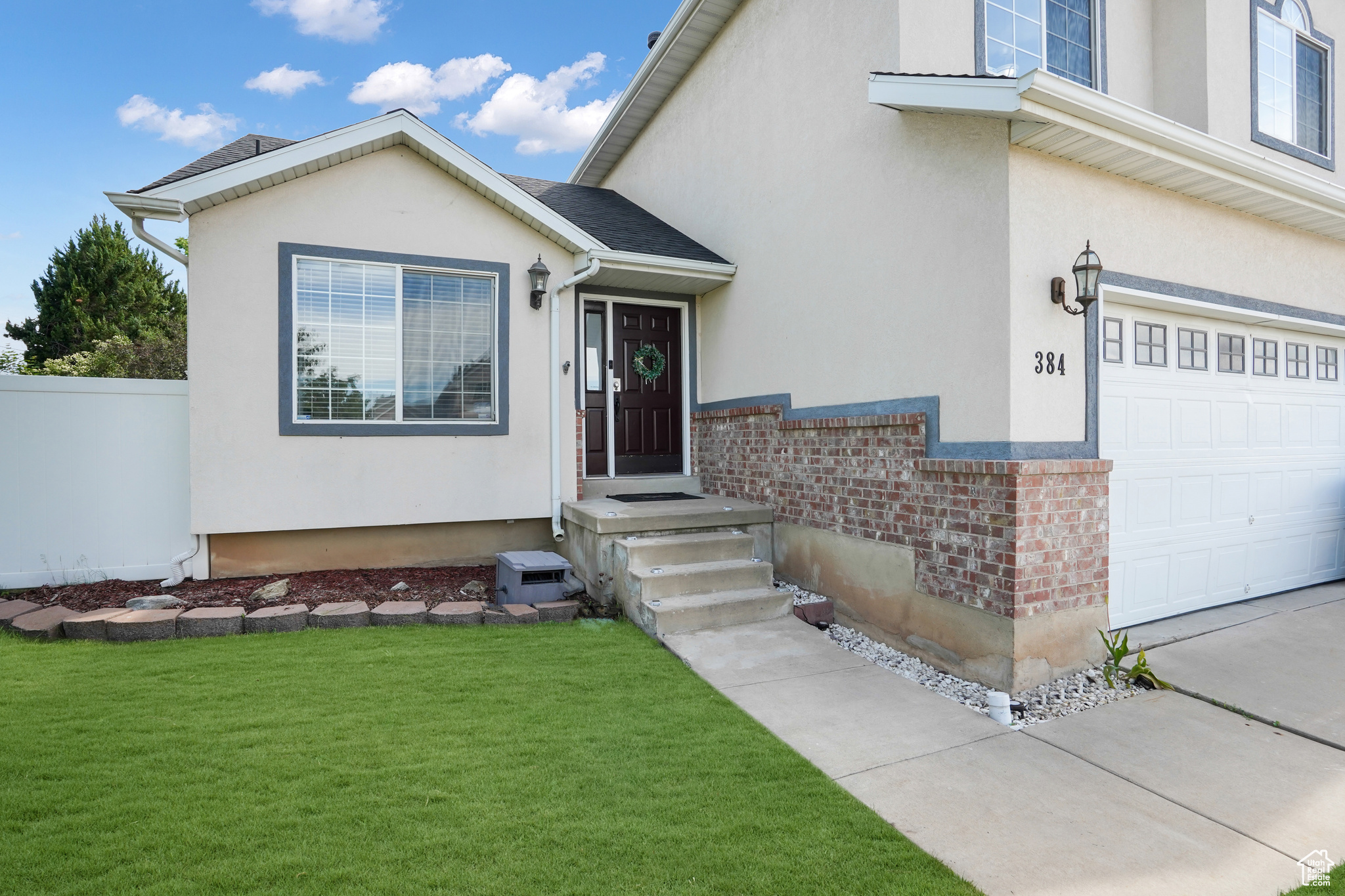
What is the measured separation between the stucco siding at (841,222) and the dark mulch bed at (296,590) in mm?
3694

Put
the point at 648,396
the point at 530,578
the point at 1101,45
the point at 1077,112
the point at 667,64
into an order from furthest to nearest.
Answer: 1. the point at 667,64
2. the point at 648,396
3. the point at 1101,45
4. the point at 530,578
5. the point at 1077,112

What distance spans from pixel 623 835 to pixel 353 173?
6.18 m

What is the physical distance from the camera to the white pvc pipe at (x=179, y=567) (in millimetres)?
5898

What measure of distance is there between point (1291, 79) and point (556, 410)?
8.89 m

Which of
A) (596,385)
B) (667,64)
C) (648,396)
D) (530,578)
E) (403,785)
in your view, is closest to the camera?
(403,785)

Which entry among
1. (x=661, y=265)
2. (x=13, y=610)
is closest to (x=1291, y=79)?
(x=661, y=265)

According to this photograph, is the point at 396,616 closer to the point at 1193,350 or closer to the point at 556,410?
the point at 556,410

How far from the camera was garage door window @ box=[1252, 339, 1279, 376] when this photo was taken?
20.2 feet

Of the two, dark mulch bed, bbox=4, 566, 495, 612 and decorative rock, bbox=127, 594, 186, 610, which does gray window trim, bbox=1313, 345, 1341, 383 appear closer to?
dark mulch bed, bbox=4, 566, 495, 612

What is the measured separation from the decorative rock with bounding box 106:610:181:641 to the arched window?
1085 cm

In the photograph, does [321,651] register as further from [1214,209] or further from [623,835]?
[1214,209]

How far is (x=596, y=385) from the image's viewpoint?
7.97 meters

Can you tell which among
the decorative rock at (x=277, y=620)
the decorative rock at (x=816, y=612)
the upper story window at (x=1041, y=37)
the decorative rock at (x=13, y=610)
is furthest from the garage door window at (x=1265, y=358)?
the decorative rock at (x=13, y=610)

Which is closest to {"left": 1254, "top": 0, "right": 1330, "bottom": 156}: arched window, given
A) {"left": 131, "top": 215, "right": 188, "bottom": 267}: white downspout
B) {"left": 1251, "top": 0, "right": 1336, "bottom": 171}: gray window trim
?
{"left": 1251, "top": 0, "right": 1336, "bottom": 171}: gray window trim
